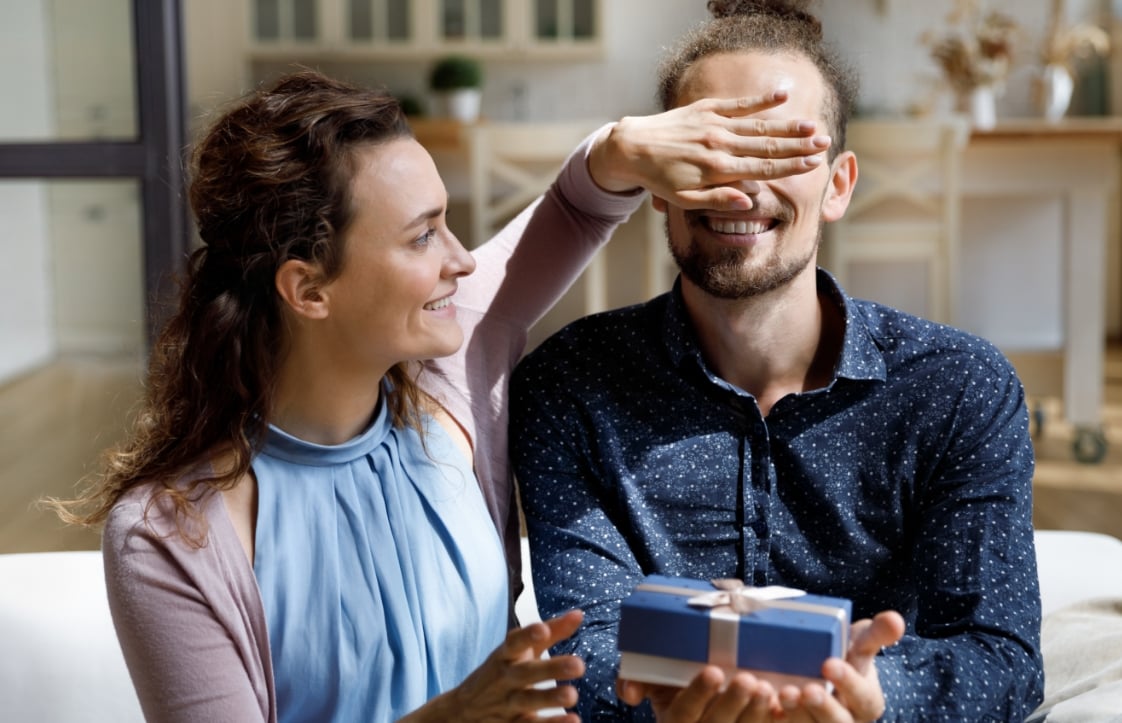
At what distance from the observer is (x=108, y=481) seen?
1271 millimetres

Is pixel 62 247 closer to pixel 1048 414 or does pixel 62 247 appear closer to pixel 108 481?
pixel 108 481

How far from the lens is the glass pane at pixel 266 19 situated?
5.69 metres

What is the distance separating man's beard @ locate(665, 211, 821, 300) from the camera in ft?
4.53

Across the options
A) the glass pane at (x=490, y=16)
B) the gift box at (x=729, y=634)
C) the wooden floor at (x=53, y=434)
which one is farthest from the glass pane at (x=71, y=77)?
the glass pane at (x=490, y=16)

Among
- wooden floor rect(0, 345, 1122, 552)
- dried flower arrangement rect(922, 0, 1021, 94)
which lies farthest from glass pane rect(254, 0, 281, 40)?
wooden floor rect(0, 345, 1122, 552)

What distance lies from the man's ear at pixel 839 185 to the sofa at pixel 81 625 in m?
0.59

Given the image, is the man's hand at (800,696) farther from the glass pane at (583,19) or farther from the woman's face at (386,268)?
the glass pane at (583,19)

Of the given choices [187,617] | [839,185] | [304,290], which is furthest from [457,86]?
[187,617]

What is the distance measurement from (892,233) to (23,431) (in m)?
2.84

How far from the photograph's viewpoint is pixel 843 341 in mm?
1395

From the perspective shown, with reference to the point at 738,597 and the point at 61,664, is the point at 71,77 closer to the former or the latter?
the point at 61,664

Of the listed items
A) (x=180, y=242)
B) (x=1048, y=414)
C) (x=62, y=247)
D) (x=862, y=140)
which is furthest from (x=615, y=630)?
(x=1048, y=414)

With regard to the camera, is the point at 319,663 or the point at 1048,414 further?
the point at 1048,414

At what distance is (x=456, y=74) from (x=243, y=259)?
4261 mm
